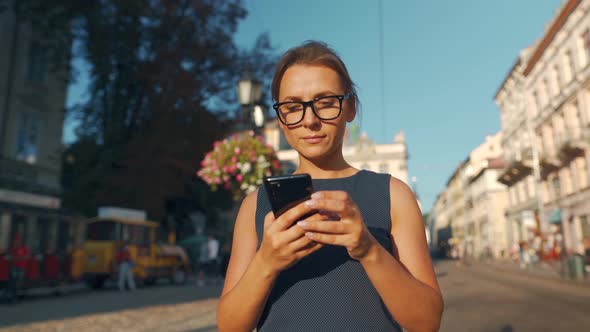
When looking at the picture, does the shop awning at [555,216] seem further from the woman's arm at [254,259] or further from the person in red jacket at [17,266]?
the woman's arm at [254,259]

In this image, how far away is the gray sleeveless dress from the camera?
1305 mm

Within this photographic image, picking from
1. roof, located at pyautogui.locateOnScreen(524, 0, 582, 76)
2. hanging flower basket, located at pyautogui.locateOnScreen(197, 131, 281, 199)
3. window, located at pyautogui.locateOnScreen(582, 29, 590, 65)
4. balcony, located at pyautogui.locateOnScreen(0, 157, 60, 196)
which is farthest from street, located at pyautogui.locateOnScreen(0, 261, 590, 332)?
roof, located at pyautogui.locateOnScreen(524, 0, 582, 76)

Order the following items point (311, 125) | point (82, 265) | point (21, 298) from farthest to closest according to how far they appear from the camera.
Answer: point (82, 265) → point (21, 298) → point (311, 125)

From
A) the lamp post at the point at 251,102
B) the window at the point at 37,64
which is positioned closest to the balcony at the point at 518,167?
the lamp post at the point at 251,102

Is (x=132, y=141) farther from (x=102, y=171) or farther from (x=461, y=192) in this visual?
(x=461, y=192)

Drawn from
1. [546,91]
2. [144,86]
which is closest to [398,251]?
[144,86]

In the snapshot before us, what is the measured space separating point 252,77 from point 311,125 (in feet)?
24.6

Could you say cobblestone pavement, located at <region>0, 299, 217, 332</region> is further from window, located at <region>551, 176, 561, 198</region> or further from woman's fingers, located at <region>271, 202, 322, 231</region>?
window, located at <region>551, 176, 561, 198</region>

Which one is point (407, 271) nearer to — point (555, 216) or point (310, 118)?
point (310, 118)

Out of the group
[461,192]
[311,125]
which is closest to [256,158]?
[311,125]

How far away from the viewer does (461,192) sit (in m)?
75.8

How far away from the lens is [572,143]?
89.5 feet

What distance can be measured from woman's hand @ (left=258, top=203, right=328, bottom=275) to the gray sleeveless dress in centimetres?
18

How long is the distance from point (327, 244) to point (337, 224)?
0.67 feet
